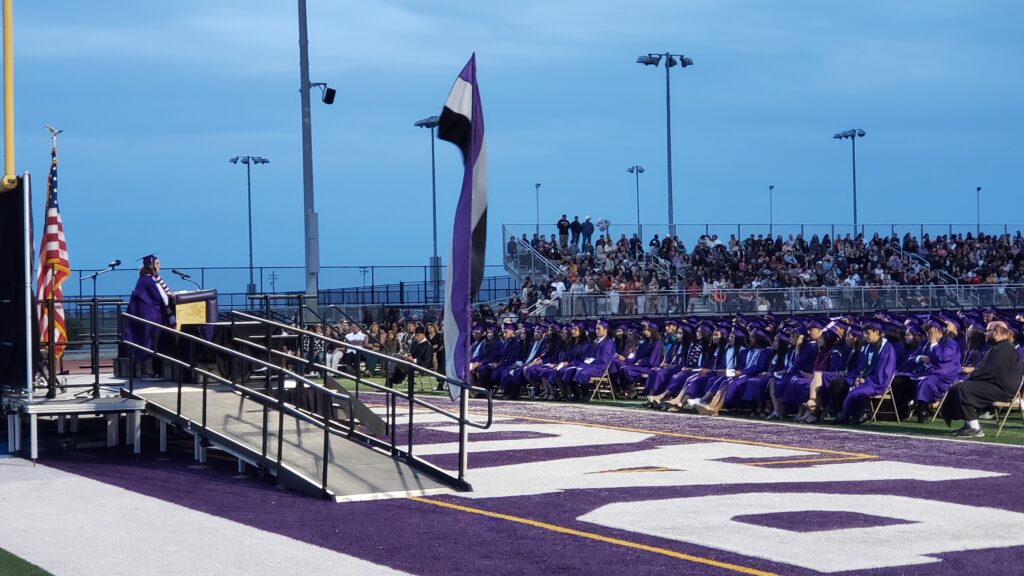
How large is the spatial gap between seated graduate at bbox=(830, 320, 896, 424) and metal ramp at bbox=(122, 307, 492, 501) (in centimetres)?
615

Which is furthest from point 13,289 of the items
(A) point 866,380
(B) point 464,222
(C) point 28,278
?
(A) point 866,380

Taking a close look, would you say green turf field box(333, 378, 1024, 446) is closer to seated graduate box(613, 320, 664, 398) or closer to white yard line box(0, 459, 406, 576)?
→ seated graduate box(613, 320, 664, 398)

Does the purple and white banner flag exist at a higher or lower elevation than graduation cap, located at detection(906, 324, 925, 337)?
higher

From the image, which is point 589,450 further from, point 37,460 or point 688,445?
→ point 37,460

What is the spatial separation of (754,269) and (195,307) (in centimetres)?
2753

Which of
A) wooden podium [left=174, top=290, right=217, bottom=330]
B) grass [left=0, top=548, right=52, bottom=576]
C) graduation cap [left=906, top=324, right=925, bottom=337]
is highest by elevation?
wooden podium [left=174, top=290, right=217, bottom=330]

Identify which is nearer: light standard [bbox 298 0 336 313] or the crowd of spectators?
light standard [bbox 298 0 336 313]

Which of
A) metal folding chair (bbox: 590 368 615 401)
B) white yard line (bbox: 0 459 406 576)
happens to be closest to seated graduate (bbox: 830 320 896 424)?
metal folding chair (bbox: 590 368 615 401)

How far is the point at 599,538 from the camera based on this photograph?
8.25 m

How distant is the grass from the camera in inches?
287

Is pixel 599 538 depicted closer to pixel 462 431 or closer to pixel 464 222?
pixel 462 431

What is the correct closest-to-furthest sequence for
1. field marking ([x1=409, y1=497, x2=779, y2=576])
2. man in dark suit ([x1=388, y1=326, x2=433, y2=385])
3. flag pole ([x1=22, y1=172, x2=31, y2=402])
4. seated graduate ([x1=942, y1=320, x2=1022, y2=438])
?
1. field marking ([x1=409, y1=497, x2=779, y2=576])
2. flag pole ([x1=22, y1=172, x2=31, y2=402])
3. seated graduate ([x1=942, y1=320, x2=1022, y2=438])
4. man in dark suit ([x1=388, y1=326, x2=433, y2=385])

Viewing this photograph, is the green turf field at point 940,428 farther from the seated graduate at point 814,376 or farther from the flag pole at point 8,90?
the flag pole at point 8,90

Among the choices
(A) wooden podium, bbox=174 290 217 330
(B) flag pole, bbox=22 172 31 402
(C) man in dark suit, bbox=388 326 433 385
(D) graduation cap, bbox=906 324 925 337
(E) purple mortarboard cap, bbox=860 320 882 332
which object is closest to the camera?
(B) flag pole, bbox=22 172 31 402
